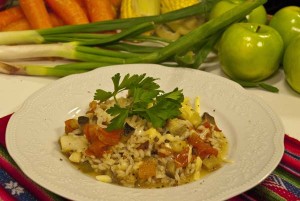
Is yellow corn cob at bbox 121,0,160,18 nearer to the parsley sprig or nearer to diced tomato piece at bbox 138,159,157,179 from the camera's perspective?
the parsley sprig

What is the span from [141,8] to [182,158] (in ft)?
2.79

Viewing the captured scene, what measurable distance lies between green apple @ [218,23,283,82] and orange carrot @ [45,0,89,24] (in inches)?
→ 21.8

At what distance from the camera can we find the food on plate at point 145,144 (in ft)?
3.24

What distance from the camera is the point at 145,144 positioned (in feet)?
3.36

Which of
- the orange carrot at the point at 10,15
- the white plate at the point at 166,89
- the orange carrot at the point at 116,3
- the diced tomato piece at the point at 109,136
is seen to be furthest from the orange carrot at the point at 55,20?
the diced tomato piece at the point at 109,136

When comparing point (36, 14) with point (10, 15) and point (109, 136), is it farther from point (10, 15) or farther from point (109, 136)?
point (109, 136)

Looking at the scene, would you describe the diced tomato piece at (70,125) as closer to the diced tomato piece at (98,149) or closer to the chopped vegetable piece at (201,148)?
the diced tomato piece at (98,149)

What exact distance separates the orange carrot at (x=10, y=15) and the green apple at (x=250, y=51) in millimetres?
772

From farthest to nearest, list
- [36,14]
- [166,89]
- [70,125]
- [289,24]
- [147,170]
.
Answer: [36,14], [289,24], [166,89], [70,125], [147,170]

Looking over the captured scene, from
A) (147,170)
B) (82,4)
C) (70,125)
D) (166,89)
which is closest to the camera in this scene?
(147,170)

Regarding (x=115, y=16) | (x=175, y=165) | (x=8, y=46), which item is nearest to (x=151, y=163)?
(x=175, y=165)

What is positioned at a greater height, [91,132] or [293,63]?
[91,132]

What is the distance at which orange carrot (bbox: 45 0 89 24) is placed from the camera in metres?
1.74

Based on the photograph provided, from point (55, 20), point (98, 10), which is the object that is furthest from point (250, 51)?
point (55, 20)
